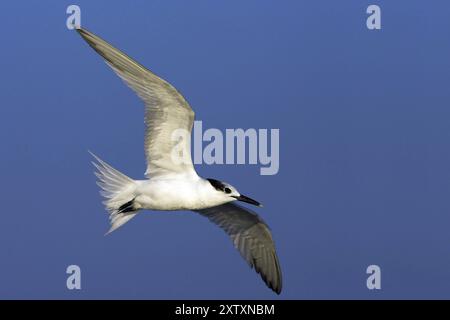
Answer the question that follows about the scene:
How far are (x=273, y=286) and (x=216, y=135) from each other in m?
1.48

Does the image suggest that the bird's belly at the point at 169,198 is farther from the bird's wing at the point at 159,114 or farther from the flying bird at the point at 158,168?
the bird's wing at the point at 159,114

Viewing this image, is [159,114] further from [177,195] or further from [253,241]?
[253,241]

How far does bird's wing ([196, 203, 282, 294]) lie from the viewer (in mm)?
8359

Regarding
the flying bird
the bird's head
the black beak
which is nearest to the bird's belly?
the flying bird

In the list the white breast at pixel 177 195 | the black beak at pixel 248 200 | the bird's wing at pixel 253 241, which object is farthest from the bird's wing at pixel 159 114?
the bird's wing at pixel 253 241

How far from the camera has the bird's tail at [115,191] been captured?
751 centimetres

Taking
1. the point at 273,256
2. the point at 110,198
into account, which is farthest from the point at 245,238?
the point at 110,198

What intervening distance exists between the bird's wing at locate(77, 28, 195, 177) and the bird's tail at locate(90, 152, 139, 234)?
0.66 ft

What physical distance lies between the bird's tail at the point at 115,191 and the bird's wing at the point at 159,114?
201 millimetres

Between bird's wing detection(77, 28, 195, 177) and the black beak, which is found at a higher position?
bird's wing detection(77, 28, 195, 177)

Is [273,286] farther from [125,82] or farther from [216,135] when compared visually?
[125,82]

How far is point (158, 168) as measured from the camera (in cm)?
757

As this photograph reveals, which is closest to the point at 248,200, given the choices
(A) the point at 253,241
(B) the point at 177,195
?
(B) the point at 177,195

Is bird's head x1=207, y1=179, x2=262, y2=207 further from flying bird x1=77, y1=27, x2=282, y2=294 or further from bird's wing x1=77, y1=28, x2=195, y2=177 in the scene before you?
bird's wing x1=77, y1=28, x2=195, y2=177
